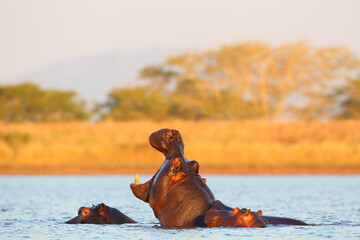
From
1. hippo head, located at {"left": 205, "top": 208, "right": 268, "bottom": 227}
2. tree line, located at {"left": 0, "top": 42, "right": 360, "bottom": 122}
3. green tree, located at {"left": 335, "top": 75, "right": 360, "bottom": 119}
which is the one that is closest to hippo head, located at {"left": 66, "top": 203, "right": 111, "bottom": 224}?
hippo head, located at {"left": 205, "top": 208, "right": 268, "bottom": 227}

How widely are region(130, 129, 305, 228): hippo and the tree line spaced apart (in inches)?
1445

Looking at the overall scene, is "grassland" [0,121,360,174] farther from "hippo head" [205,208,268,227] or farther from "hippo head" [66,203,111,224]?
"hippo head" [205,208,268,227]

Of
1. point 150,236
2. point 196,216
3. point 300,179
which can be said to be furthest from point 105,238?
point 300,179

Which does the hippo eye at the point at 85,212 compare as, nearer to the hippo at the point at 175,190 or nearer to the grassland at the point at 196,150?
the hippo at the point at 175,190

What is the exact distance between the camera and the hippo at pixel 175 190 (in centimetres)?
990

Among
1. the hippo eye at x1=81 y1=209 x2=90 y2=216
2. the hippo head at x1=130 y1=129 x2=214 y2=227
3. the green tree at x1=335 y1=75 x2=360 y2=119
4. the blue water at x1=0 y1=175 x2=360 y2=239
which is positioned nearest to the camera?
the hippo head at x1=130 y1=129 x2=214 y2=227

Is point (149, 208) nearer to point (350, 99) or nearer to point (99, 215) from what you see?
point (99, 215)

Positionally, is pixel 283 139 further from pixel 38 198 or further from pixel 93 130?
pixel 38 198

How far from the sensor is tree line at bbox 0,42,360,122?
158 feet

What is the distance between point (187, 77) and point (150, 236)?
4173 cm

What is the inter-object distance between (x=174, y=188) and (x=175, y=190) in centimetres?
3

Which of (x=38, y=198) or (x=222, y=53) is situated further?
(x=222, y=53)

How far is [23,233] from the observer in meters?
11.3

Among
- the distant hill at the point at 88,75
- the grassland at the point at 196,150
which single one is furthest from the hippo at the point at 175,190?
the distant hill at the point at 88,75
